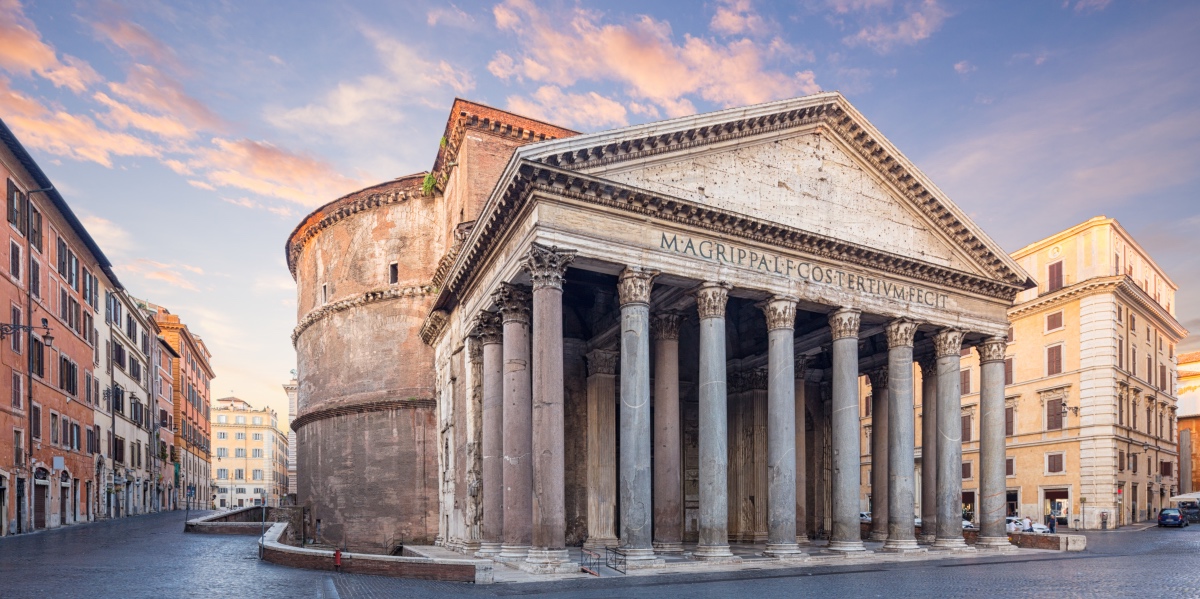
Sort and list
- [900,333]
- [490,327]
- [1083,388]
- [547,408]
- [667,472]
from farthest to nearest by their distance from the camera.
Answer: [1083,388], [900,333], [490,327], [667,472], [547,408]

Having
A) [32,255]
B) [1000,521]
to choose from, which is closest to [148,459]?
[32,255]

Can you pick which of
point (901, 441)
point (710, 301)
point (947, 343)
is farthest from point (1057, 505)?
point (710, 301)

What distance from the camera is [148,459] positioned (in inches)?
2106

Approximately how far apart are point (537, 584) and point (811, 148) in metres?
12.1

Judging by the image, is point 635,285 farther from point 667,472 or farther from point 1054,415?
point 1054,415

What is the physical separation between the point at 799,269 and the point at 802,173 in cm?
238

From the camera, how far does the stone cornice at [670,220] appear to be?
17266 millimetres

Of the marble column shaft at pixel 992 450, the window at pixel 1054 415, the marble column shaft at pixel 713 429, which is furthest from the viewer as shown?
the window at pixel 1054 415

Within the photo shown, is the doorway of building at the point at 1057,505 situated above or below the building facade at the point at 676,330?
below

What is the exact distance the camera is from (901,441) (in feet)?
71.0

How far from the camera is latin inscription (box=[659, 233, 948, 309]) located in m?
18.9

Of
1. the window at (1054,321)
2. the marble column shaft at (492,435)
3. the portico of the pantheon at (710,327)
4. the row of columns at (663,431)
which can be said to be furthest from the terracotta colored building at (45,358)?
the window at (1054,321)

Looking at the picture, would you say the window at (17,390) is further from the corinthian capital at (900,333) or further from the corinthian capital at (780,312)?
the corinthian capital at (900,333)

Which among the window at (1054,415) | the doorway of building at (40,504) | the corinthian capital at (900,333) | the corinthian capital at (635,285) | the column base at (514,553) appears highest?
the corinthian capital at (635,285)
